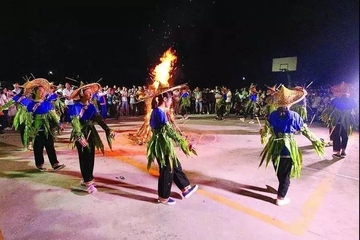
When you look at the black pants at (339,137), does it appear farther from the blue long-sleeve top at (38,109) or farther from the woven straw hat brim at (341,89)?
the blue long-sleeve top at (38,109)

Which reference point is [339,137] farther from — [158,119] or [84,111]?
[84,111]

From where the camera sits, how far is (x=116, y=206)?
4.70m

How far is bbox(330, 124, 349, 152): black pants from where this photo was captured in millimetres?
7633

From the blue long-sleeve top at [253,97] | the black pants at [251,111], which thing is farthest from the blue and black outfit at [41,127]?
the black pants at [251,111]

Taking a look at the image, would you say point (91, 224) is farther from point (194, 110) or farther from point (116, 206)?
point (194, 110)

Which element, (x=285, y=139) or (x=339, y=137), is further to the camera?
(x=339, y=137)

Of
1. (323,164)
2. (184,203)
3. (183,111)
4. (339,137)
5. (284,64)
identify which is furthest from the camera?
(284,64)

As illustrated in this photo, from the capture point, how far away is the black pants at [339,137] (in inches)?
301

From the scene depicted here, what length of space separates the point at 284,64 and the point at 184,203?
20479mm

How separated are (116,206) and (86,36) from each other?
20481 millimetres

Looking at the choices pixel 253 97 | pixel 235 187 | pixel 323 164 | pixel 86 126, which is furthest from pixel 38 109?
pixel 253 97

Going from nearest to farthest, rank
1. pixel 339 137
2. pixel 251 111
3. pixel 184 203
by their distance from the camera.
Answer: pixel 184 203
pixel 339 137
pixel 251 111

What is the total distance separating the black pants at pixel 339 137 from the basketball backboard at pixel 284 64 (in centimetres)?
1550

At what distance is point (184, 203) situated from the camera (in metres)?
4.81
